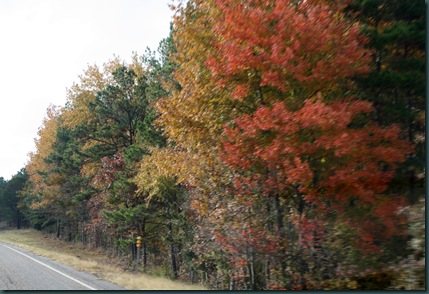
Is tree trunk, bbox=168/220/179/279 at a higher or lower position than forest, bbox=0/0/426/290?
lower

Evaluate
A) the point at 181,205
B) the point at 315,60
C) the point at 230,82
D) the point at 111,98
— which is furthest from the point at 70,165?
the point at 315,60

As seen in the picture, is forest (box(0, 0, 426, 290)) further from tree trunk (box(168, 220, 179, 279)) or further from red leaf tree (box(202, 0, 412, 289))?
tree trunk (box(168, 220, 179, 279))

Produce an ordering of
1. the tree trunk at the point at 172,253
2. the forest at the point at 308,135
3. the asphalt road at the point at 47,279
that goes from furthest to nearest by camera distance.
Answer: the tree trunk at the point at 172,253 → the asphalt road at the point at 47,279 → the forest at the point at 308,135

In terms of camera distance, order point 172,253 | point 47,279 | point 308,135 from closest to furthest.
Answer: point 308,135, point 47,279, point 172,253

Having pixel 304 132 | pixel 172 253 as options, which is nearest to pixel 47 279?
pixel 304 132

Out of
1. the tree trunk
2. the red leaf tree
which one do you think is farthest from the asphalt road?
the tree trunk

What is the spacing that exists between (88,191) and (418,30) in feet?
72.1

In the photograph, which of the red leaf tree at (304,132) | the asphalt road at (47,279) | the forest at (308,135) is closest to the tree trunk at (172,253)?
the asphalt road at (47,279)

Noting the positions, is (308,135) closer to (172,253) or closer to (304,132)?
(304,132)

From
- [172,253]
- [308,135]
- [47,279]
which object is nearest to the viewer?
[308,135]

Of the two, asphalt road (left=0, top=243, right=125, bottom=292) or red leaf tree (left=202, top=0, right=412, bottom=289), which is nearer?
red leaf tree (left=202, top=0, right=412, bottom=289)

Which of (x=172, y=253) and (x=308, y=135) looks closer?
(x=308, y=135)

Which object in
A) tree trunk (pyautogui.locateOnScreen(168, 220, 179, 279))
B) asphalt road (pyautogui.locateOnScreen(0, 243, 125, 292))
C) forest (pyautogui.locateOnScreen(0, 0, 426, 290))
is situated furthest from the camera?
tree trunk (pyautogui.locateOnScreen(168, 220, 179, 279))

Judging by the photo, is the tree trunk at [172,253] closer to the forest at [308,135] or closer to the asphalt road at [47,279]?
the asphalt road at [47,279]
